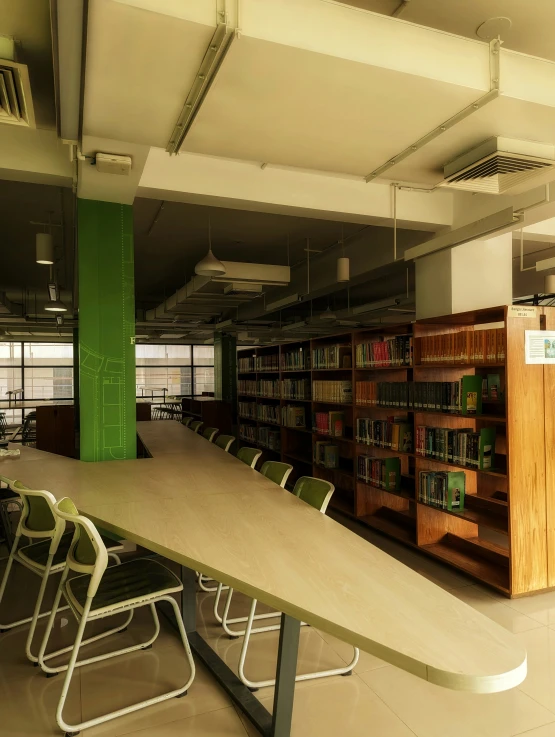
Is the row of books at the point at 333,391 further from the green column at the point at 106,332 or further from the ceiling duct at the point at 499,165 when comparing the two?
the ceiling duct at the point at 499,165

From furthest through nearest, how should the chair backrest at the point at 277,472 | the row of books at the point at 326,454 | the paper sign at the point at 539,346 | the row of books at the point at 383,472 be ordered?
the row of books at the point at 326,454, the row of books at the point at 383,472, the paper sign at the point at 539,346, the chair backrest at the point at 277,472

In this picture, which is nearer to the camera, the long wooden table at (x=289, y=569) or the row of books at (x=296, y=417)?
the long wooden table at (x=289, y=569)

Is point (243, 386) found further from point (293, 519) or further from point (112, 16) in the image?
point (112, 16)

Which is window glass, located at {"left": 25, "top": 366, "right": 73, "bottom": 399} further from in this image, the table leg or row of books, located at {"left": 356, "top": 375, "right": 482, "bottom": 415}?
the table leg

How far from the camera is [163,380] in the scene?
17.0 m

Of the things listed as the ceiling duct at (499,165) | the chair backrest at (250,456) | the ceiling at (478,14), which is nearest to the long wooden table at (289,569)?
the chair backrest at (250,456)

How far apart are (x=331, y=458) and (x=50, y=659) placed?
356 cm

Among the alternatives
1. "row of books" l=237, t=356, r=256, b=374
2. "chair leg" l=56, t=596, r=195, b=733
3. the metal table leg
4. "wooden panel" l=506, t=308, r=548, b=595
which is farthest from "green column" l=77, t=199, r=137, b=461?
"row of books" l=237, t=356, r=256, b=374

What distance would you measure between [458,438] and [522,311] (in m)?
1.06

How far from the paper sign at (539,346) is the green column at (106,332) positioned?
3.04 meters

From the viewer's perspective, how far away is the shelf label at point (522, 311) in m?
3.51

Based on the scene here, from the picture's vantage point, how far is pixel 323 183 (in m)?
4.24

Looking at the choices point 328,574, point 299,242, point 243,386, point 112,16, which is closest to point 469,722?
point 328,574

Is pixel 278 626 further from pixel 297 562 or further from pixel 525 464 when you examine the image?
pixel 525 464
